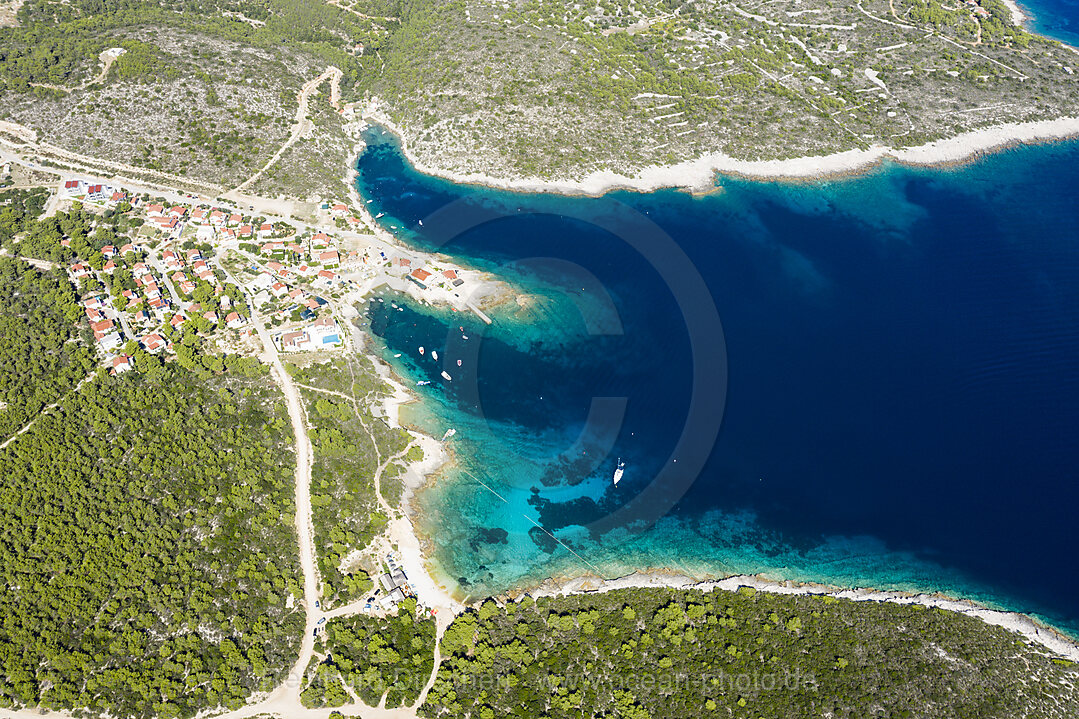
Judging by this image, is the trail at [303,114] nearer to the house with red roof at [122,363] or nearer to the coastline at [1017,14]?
the house with red roof at [122,363]

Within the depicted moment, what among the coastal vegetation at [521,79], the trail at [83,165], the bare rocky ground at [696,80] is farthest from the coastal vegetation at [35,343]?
the bare rocky ground at [696,80]

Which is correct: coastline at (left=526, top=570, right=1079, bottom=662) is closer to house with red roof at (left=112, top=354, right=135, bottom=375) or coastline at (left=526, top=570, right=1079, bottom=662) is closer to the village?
the village

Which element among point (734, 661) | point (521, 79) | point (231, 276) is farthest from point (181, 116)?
point (734, 661)

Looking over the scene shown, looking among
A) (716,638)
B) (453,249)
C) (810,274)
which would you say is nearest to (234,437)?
(453,249)

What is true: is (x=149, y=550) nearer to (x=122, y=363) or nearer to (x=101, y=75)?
(x=122, y=363)

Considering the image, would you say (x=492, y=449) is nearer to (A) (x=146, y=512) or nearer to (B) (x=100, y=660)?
(A) (x=146, y=512)

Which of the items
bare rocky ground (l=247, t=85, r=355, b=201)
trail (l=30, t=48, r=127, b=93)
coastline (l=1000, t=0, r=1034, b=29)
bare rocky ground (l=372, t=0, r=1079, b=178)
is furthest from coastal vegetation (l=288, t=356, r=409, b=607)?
coastline (l=1000, t=0, r=1034, b=29)
